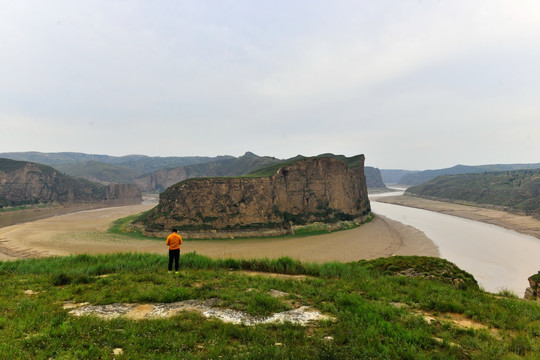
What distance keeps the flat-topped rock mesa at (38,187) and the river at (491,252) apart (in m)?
134

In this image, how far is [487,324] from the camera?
7496 mm

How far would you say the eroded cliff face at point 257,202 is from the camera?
52.4m

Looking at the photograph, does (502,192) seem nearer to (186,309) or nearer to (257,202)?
(257,202)

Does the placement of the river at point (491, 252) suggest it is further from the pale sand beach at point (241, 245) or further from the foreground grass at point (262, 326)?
the foreground grass at point (262, 326)

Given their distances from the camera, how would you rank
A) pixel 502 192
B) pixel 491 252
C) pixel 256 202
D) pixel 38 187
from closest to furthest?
pixel 491 252
pixel 256 202
pixel 502 192
pixel 38 187

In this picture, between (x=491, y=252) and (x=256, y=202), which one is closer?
(x=491, y=252)

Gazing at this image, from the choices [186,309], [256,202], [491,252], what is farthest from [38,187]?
[491,252]

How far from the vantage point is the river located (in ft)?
91.3

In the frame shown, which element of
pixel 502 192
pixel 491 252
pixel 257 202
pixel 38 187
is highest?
pixel 38 187

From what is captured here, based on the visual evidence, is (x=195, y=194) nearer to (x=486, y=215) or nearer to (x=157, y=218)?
(x=157, y=218)

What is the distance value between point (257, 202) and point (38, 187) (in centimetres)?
10933

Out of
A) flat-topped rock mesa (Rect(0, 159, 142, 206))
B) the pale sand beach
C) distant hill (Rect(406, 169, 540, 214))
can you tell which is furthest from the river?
flat-topped rock mesa (Rect(0, 159, 142, 206))

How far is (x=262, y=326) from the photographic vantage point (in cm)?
689

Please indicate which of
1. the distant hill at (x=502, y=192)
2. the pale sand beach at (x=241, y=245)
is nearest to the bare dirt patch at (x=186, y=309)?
the pale sand beach at (x=241, y=245)
